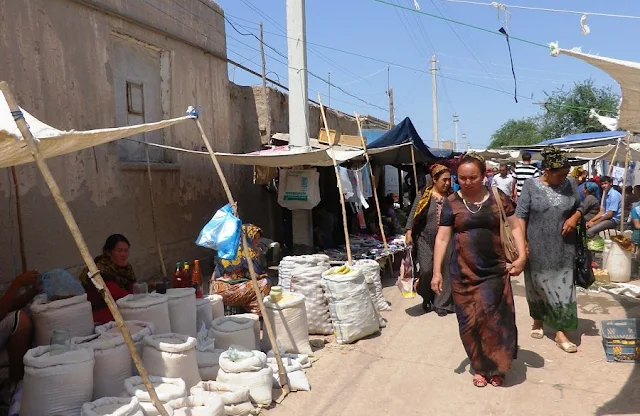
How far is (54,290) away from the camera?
12.2 ft

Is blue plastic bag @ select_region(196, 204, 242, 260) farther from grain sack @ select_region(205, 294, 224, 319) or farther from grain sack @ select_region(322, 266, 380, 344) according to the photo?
grain sack @ select_region(322, 266, 380, 344)

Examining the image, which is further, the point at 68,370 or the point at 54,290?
the point at 54,290

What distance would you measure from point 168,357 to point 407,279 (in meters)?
3.89

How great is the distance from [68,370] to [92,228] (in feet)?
11.2

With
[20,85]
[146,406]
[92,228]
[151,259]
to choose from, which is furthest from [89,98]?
[146,406]

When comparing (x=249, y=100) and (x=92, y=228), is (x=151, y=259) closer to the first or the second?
(x=92, y=228)

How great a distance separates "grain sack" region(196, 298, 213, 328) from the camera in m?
4.53

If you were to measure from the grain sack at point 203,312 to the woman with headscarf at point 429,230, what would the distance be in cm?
242

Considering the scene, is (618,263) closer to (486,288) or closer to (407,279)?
(407,279)

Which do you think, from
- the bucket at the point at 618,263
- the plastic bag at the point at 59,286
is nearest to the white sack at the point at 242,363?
the plastic bag at the point at 59,286

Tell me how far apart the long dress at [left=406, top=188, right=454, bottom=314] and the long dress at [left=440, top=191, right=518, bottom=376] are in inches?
73.1

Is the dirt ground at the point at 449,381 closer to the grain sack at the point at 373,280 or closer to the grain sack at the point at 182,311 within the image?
the grain sack at the point at 373,280

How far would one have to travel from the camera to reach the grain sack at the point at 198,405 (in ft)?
9.63

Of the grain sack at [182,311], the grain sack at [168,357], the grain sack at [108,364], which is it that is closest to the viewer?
→ the grain sack at [108,364]
